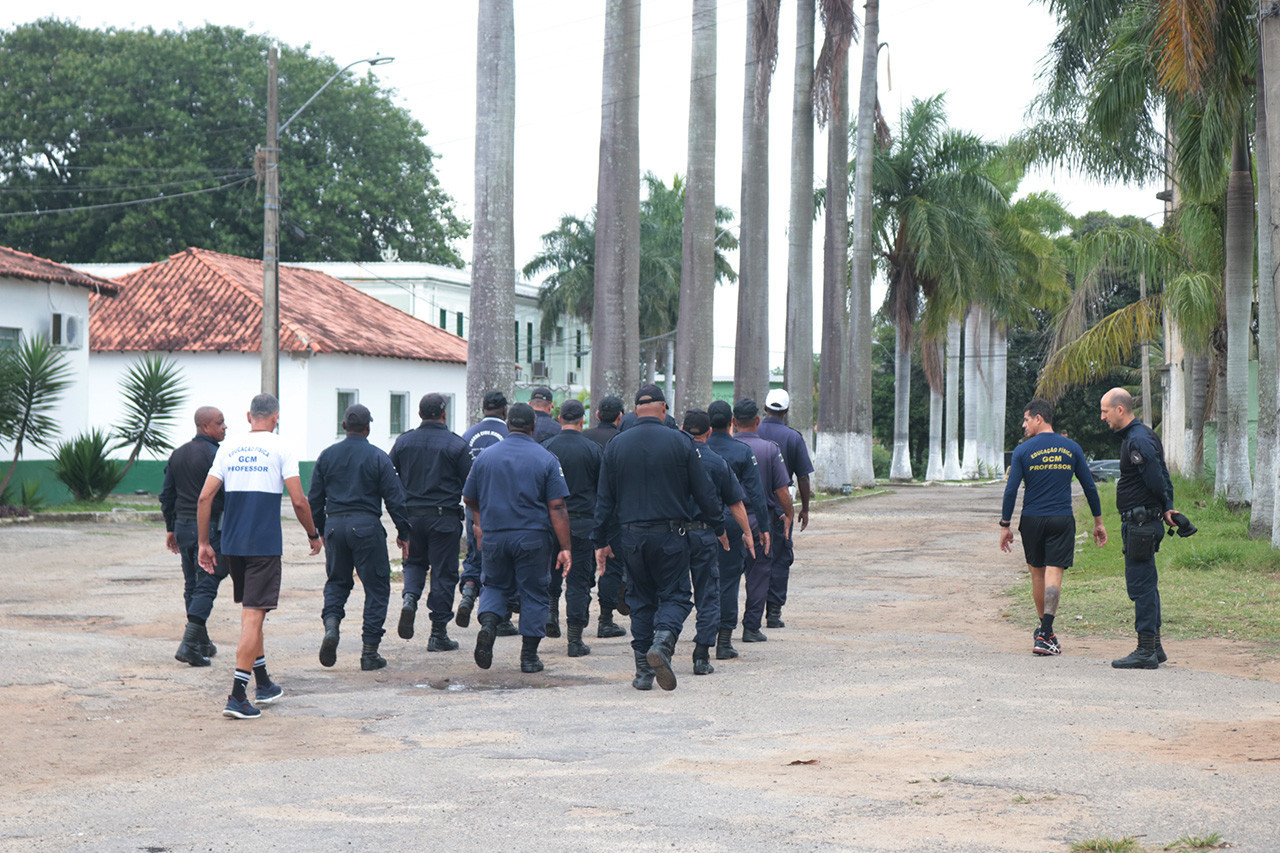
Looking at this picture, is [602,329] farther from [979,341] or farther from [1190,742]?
[979,341]

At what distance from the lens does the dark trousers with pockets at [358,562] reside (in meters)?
9.97

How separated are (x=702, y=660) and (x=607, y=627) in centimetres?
204

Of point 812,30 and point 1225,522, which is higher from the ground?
point 812,30

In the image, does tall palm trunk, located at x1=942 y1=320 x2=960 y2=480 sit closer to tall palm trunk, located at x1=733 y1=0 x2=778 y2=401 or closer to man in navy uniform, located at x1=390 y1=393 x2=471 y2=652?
tall palm trunk, located at x1=733 y1=0 x2=778 y2=401

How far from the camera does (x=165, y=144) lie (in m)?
54.1

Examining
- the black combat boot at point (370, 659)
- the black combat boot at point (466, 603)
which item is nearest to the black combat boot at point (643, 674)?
the black combat boot at point (370, 659)

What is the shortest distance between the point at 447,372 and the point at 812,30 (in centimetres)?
1585

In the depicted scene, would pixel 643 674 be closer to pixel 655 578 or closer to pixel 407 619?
pixel 655 578

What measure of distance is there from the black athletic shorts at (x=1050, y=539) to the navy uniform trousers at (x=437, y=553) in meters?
4.28

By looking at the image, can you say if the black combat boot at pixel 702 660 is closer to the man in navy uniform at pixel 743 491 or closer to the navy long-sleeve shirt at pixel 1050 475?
the man in navy uniform at pixel 743 491

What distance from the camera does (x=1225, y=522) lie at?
21.0m

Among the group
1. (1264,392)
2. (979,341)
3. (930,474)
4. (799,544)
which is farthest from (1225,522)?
(979,341)

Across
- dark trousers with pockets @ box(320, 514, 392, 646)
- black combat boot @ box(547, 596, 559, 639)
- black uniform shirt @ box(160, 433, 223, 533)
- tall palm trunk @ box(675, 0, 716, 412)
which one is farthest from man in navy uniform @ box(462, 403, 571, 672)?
tall palm trunk @ box(675, 0, 716, 412)

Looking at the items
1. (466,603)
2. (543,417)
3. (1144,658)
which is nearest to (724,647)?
(466,603)
